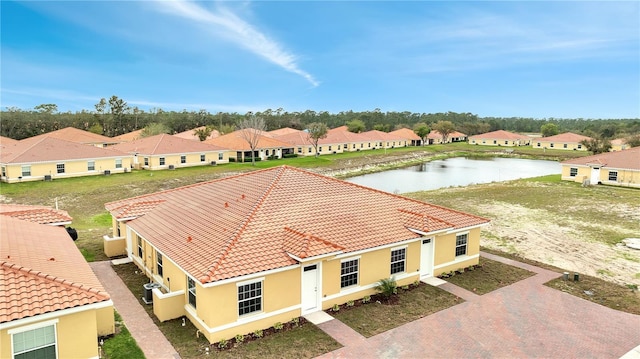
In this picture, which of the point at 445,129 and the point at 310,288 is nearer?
the point at 310,288

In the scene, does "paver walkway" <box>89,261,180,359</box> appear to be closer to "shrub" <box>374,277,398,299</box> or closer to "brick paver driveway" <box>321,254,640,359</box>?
"brick paver driveway" <box>321,254,640,359</box>

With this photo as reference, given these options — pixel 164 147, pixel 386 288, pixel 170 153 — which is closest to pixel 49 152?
Answer: pixel 164 147

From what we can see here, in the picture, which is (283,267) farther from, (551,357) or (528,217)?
(528,217)

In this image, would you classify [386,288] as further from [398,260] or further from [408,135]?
[408,135]

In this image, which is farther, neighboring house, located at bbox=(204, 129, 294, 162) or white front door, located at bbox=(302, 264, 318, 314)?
neighboring house, located at bbox=(204, 129, 294, 162)

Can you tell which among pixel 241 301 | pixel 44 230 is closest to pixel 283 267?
pixel 241 301

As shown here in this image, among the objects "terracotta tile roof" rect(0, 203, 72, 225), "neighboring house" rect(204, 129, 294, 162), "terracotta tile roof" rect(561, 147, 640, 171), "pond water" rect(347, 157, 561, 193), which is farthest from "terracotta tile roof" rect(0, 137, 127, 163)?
"terracotta tile roof" rect(561, 147, 640, 171)

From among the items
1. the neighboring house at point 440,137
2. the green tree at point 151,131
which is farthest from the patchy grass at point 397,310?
the neighboring house at point 440,137
